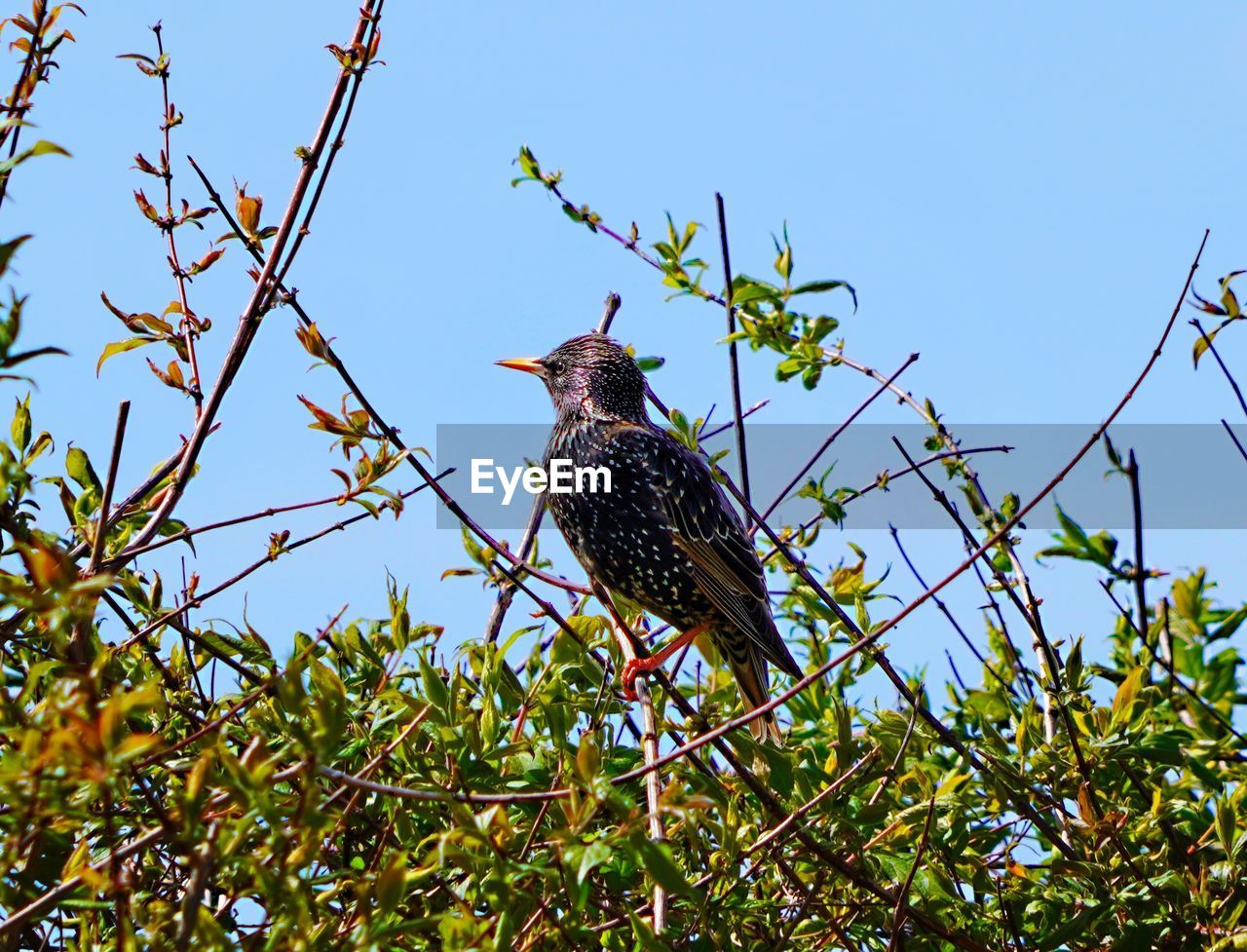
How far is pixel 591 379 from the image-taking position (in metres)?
6.63

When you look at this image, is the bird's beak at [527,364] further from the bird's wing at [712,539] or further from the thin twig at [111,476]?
the thin twig at [111,476]

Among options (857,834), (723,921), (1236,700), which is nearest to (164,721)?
(723,921)

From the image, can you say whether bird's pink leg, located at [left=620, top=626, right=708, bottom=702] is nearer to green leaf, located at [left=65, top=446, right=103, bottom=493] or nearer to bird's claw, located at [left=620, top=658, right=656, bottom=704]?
bird's claw, located at [left=620, top=658, right=656, bottom=704]

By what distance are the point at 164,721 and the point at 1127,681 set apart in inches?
102

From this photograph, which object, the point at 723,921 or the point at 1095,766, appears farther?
the point at 1095,766

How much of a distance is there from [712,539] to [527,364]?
1326 mm

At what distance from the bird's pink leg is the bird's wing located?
0.17 m

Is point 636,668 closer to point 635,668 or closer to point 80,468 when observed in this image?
point 635,668

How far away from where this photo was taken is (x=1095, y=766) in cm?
379

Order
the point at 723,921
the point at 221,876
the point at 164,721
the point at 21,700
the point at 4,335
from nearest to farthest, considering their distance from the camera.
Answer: the point at 4,335 → the point at 21,700 → the point at 221,876 → the point at 723,921 → the point at 164,721

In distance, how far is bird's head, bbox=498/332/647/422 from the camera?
21.6 feet

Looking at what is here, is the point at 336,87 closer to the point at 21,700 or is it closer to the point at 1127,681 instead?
the point at 21,700

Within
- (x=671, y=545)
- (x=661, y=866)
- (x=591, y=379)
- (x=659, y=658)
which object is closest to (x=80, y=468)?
(x=661, y=866)

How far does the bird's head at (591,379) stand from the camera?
6.59 m
